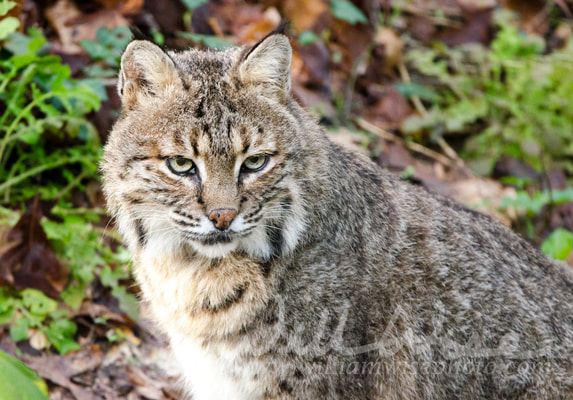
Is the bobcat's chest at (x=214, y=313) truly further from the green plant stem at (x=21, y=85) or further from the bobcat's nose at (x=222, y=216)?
the green plant stem at (x=21, y=85)

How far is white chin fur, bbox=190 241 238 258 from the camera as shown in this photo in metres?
3.79

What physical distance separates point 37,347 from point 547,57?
6.91m

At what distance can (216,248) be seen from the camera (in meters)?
3.81

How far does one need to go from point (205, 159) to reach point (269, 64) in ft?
2.06

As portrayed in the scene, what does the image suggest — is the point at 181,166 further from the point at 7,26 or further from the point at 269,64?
the point at 7,26

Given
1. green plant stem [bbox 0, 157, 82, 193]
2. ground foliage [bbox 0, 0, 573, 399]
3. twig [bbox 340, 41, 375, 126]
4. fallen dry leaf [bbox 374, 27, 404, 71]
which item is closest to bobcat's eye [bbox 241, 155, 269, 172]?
ground foliage [bbox 0, 0, 573, 399]

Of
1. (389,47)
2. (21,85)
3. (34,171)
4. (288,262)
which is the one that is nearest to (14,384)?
(288,262)

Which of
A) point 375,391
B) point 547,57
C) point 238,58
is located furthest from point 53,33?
point 547,57

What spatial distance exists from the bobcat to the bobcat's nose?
0.5 inches

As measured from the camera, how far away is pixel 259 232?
12.8 ft

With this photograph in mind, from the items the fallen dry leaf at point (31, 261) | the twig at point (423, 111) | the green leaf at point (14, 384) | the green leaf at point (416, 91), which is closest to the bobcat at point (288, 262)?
the green leaf at point (14, 384)

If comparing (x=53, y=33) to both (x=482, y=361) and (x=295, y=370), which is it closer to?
(x=295, y=370)

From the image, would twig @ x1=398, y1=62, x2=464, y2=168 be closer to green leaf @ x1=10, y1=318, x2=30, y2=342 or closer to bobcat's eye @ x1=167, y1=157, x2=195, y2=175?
green leaf @ x1=10, y1=318, x2=30, y2=342

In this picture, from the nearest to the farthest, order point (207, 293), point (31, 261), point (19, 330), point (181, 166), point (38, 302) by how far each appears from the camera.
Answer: point (181, 166) → point (207, 293) → point (19, 330) → point (38, 302) → point (31, 261)
